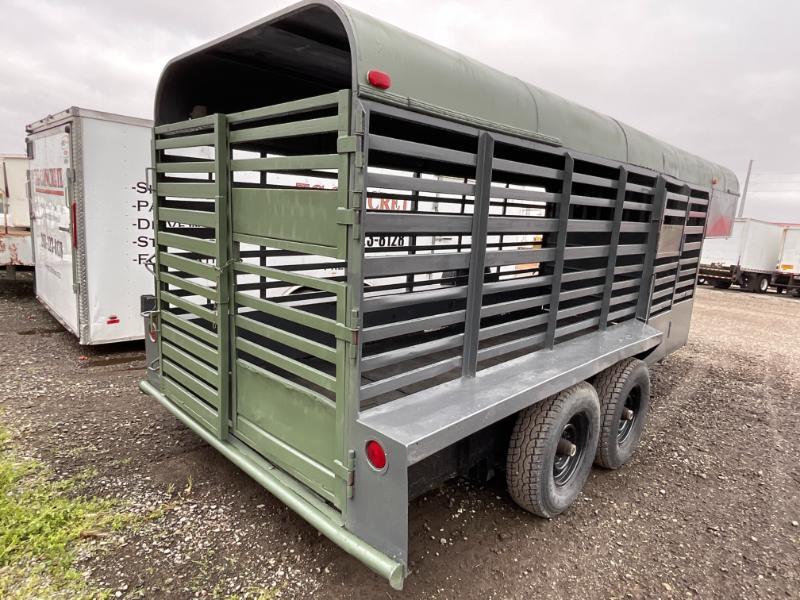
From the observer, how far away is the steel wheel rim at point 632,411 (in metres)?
3.98

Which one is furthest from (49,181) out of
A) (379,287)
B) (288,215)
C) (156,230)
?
(288,215)

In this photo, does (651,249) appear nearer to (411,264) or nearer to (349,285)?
(411,264)

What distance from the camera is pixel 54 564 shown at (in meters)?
2.50

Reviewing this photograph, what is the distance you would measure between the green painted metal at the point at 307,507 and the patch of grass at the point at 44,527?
27.2 inches

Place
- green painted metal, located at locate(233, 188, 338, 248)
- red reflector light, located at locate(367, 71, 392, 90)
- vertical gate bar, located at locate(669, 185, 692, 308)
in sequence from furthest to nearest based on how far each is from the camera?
vertical gate bar, located at locate(669, 185, 692, 308)
green painted metal, located at locate(233, 188, 338, 248)
red reflector light, located at locate(367, 71, 392, 90)

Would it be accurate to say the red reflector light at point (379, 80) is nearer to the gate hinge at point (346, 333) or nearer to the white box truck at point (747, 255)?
the gate hinge at point (346, 333)

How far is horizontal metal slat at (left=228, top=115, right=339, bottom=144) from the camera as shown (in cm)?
208

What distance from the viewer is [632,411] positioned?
4008mm

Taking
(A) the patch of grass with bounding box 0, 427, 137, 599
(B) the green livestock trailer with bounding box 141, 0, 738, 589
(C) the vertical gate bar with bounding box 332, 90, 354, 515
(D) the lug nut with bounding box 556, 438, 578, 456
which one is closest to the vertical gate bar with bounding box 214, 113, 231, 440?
(B) the green livestock trailer with bounding box 141, 0, 738, 589

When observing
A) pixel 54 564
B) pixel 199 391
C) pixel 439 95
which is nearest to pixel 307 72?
pixel 439 95

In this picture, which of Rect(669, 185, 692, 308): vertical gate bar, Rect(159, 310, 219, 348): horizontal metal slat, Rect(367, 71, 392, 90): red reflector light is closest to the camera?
Rect(367, 71, 392, 90): red reflector light

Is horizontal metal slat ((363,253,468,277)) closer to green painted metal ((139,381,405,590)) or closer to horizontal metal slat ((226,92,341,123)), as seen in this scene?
horizontal metal slat ((226,92,341,123))

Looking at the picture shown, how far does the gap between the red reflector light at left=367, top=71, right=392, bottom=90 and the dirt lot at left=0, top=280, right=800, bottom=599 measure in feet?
7.68

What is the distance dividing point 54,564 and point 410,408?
1979 millimetres
